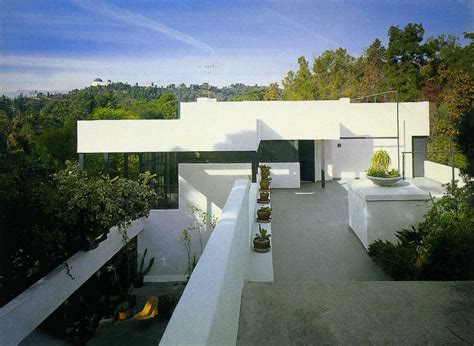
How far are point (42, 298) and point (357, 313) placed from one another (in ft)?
17.1

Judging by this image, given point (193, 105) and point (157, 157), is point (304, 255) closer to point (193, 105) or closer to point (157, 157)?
point (157, 157)

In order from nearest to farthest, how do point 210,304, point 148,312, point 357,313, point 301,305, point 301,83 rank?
1. point 210,304
2. point 357,313
3. point 301,305
4. point 148,312
5. point 301,83

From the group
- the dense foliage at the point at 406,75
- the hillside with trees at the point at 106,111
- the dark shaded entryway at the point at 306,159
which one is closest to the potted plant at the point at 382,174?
the hillside with trees at the point at 106,111

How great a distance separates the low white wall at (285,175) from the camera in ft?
44.0

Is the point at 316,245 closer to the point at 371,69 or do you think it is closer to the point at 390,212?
the point at 390,212

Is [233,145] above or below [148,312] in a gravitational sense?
above

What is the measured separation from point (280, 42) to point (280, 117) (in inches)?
332

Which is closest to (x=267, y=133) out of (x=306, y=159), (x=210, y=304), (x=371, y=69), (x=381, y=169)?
(x=306, y=159)

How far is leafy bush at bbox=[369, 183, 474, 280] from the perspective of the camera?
4.49 metres

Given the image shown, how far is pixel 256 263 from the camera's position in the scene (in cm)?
512

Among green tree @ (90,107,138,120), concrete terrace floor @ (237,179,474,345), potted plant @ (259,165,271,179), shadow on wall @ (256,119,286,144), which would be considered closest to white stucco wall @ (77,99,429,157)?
shadow on wall @ (256,119,286,144)

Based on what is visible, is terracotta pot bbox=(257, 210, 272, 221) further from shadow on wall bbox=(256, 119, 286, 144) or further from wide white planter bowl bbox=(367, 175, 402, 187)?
shadow on wall bbox=(256, 119, 286, 144)

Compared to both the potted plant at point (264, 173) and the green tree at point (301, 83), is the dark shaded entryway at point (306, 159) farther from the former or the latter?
the green tree at point (301, 83)

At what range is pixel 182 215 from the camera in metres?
13.2
